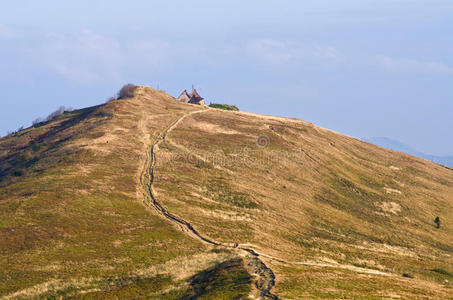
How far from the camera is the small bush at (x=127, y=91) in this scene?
15454 cm

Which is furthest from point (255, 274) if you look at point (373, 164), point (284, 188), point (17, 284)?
point (373, 164)

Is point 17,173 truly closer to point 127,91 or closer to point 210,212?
point 210,212

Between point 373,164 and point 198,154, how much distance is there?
6297cm

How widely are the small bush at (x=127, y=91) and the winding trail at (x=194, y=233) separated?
51.5 meters

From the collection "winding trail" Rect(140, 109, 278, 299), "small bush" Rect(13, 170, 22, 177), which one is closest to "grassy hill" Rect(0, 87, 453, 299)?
"winding trail" Rect(140, 109, 278, 299)

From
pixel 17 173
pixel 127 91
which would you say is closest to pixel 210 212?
pixel 17 173

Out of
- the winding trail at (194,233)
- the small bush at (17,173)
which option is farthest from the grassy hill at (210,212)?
the small bush at (17,173)

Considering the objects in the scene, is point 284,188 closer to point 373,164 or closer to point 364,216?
point 364,216

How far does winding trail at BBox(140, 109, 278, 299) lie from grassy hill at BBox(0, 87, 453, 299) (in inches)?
12.8

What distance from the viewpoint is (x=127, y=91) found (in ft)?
531

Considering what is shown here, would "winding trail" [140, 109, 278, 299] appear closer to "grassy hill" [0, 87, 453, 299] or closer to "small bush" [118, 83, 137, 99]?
"grassy hill" [0, 87, 453, 299]

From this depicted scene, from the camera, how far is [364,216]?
93.6 metres

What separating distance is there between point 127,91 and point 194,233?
11018 centimetres

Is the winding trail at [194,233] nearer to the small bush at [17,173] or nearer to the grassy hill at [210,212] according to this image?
the grassy hill at [210,212]
